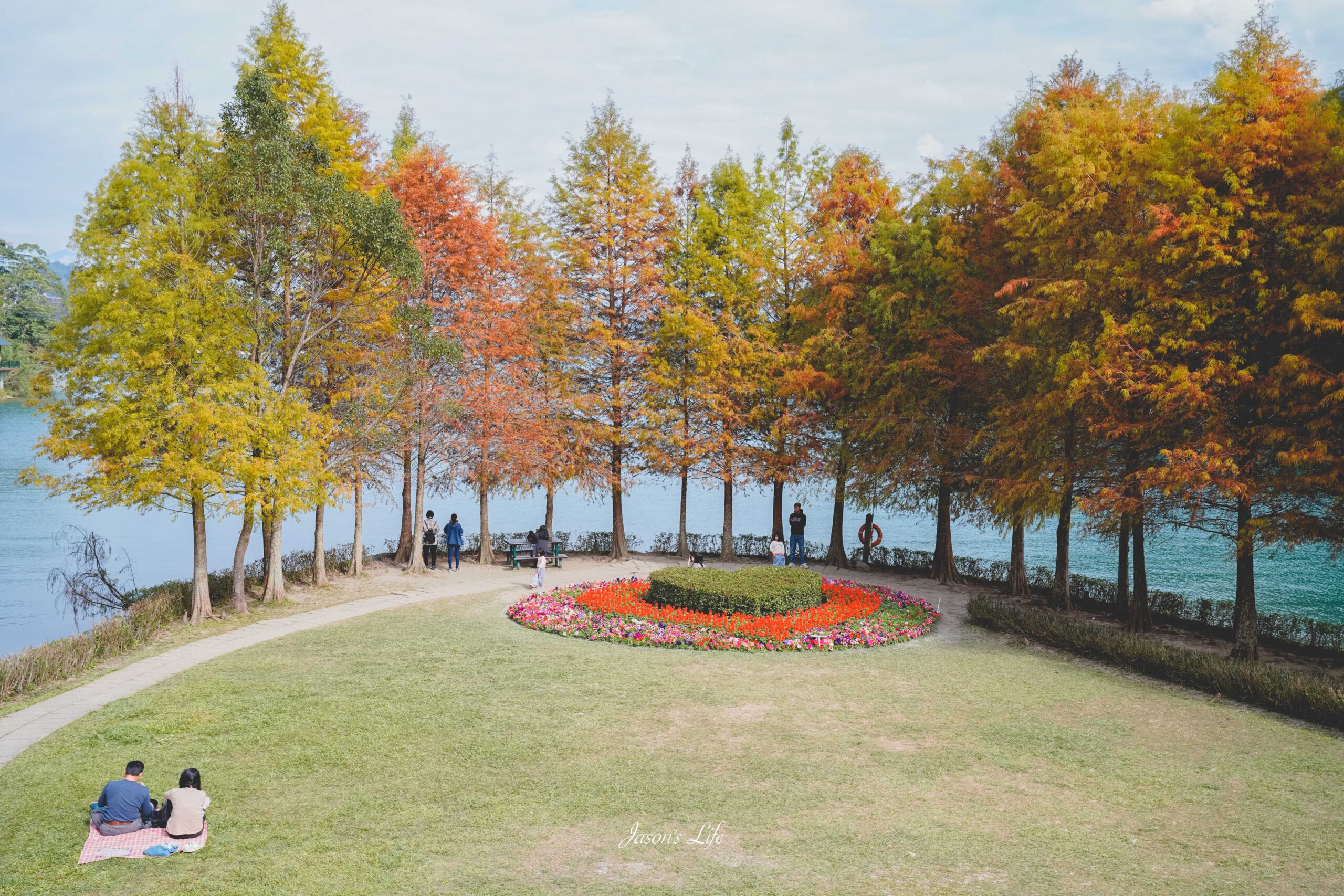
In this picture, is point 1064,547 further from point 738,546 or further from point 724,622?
point 738,546

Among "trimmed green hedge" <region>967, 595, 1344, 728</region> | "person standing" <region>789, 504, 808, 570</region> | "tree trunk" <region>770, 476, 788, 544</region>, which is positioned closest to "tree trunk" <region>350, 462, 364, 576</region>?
"tree trunk" <region>770, 476, 788, 544</region>

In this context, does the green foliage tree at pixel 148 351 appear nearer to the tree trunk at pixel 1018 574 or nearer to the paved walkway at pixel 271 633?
the paved walkway at pixel 271 633

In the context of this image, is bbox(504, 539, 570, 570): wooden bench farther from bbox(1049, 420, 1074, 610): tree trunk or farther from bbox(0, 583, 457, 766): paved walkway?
bbox(1049, 420, 1074, 610): tree trunk

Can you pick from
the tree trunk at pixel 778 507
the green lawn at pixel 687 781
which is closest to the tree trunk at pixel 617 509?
the tree trunk at pixel 778 507

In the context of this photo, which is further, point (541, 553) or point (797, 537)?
point (797, 537)

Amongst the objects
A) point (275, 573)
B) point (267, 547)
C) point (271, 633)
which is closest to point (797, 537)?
point (275, 573)

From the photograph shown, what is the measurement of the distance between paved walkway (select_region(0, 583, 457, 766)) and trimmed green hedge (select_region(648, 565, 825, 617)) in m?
5.76

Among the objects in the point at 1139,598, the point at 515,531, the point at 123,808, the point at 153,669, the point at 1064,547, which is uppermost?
the point at 1064,547

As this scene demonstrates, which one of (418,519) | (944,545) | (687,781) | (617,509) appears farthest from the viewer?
(617,509)

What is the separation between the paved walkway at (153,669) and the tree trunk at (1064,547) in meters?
14.7

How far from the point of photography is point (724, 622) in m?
16.1

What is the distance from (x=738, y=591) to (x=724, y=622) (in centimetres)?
91

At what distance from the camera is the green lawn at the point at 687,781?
695 centimetres

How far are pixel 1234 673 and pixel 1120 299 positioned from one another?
747 centimetres
